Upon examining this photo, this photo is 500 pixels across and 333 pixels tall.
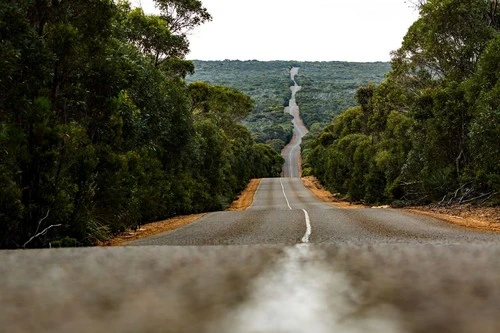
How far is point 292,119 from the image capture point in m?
152

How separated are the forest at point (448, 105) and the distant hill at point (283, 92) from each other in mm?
82463

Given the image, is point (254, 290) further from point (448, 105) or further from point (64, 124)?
point (448, 105)

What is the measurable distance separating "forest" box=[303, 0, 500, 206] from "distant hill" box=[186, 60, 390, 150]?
82.5m

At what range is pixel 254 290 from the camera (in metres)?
2.31

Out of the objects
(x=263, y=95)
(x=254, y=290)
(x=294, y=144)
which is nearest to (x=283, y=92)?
(x=263, y=95)

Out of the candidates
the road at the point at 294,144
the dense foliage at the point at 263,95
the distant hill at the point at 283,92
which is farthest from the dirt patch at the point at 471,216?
the dense foliage at the point at 263,95

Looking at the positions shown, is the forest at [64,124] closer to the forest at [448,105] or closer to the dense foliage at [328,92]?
the forest at [448,105]

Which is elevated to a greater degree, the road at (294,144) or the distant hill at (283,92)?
the distant hill at (283,92)

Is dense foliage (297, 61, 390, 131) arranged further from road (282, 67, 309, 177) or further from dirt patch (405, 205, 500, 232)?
dirt patch (405, 205, 500, 232)

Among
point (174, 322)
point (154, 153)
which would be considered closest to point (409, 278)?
point (174, 322)

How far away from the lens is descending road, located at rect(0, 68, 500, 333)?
1.76 metres

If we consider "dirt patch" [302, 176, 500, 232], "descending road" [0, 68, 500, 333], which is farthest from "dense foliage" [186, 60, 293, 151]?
"descending road" [0, 68, 500, 333]

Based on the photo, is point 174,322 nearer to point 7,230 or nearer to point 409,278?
point 409,278

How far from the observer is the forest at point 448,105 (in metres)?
17.1
